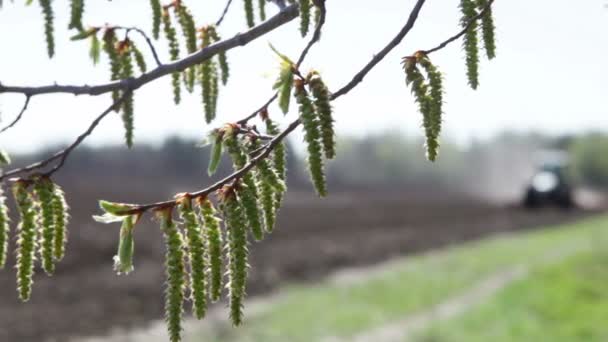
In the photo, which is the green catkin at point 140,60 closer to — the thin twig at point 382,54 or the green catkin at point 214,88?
the green catkin at point 214,88

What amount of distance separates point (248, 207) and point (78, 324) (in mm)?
12861

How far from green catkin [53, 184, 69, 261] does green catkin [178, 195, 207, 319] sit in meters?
0.38

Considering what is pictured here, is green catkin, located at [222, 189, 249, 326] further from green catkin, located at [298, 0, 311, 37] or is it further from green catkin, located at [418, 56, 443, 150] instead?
green catkin, located at [298, 0, 311, 37]

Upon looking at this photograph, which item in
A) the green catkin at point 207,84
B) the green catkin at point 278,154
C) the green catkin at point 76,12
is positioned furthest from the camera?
the green catkin at point 207,84

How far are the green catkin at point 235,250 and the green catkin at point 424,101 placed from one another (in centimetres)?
48

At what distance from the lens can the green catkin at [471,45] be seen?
228 centimetres

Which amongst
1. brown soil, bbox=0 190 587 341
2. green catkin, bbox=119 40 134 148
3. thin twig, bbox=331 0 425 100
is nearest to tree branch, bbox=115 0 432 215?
thin twig, bbox=331 0 425 100

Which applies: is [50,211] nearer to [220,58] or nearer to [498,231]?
[220,58]

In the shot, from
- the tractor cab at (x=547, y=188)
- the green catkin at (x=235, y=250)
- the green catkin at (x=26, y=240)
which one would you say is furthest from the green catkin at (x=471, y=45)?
the tractor cab at (x=547, y=188)

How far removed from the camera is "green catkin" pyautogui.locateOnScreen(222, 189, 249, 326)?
1.91 meters

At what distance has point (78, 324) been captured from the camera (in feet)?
46.2

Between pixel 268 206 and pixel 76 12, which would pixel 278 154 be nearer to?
pixel 268 206

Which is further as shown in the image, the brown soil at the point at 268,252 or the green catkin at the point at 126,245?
the brown soil at the point at 268,252

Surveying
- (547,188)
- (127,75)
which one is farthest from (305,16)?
(547,188)
